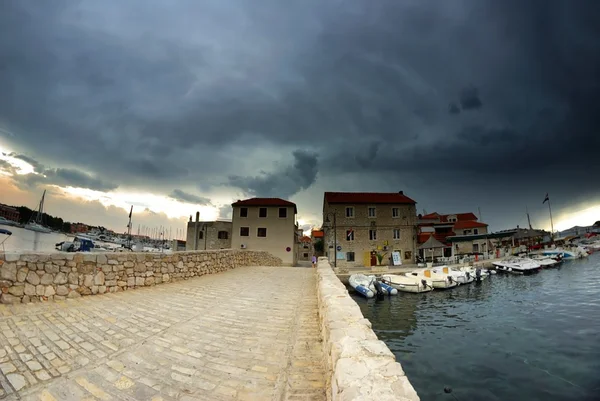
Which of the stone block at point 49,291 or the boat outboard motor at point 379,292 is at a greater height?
the stone block at point 49,291

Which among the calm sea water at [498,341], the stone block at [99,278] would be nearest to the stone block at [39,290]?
the stone block at [99,278]

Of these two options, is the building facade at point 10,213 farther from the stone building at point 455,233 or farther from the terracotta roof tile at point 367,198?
the stone building at point 455,233

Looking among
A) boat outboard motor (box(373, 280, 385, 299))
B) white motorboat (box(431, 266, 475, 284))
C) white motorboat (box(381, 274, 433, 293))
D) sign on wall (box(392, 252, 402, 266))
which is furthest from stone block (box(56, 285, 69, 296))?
sign on wall (box(392, 252, 402, 266))

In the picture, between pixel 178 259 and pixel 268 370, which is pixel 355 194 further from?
pixel 268 370

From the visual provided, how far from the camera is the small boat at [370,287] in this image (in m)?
19.0

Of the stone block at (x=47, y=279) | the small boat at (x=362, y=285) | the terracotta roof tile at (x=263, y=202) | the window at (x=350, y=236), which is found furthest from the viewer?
the terracotta roof tile at (x=263, y=202)

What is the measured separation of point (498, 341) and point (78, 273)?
47.4 ft

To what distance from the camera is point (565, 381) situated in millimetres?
7332

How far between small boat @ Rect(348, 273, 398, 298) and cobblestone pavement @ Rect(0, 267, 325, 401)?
1384 centimetres

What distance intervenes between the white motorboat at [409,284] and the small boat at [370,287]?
0.69 meters

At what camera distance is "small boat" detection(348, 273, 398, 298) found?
19.0m

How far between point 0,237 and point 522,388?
6483cm

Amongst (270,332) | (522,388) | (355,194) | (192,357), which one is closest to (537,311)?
(522,388)

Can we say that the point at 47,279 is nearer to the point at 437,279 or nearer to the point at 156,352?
the point at 156,352
